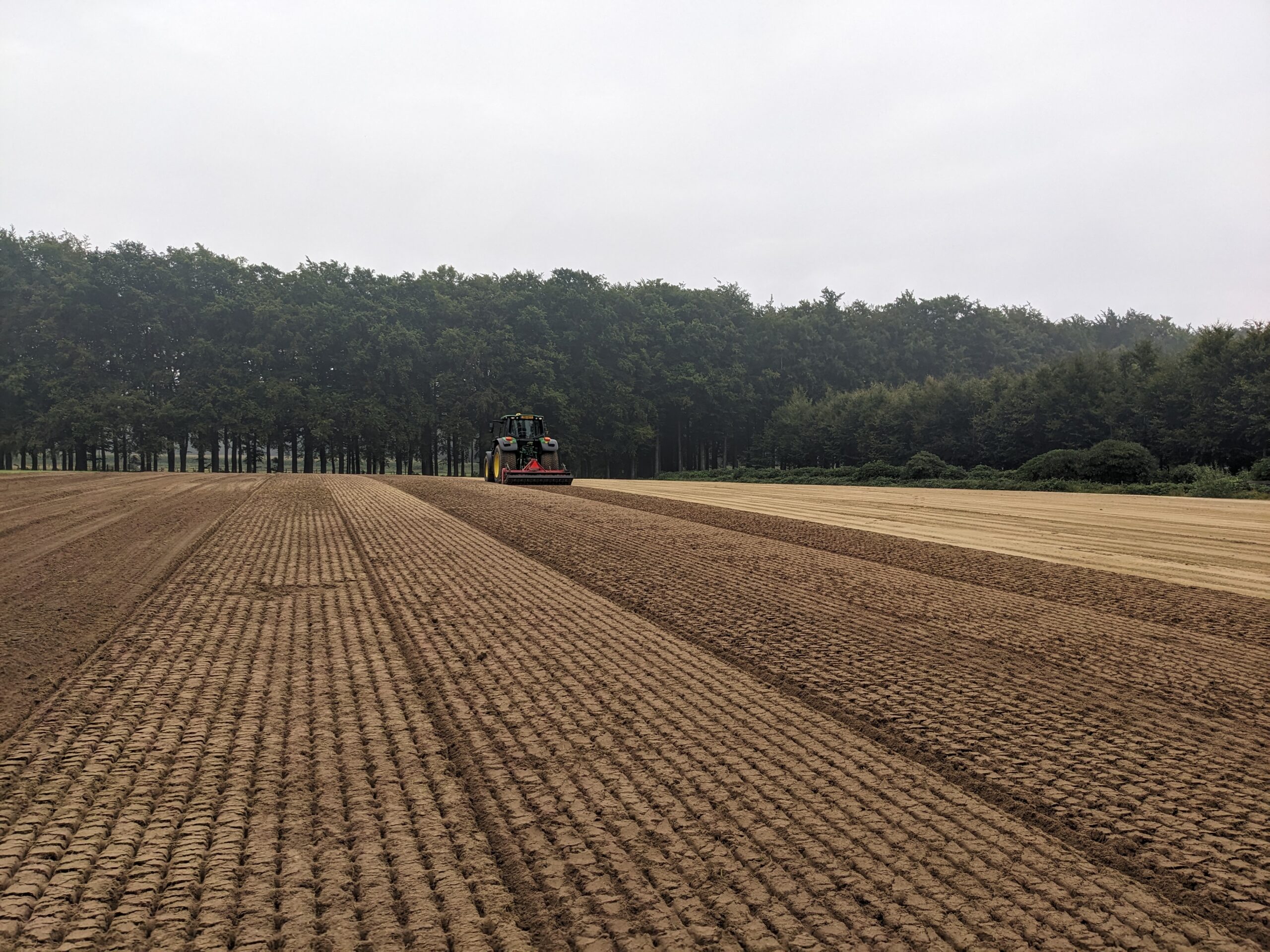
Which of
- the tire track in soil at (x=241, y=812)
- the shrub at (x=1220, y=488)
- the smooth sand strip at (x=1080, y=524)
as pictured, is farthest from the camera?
the shrub at (x=1220, y=488)

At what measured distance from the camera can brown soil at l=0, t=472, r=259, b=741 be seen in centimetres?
457

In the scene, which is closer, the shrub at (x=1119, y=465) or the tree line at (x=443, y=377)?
the shrub at (x=1119, y=465)

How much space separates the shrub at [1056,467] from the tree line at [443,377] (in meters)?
11.3

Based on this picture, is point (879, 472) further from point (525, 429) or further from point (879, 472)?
point (525, 429)

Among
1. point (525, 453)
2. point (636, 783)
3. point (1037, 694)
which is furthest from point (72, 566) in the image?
point (525, 453)

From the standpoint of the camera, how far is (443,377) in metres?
54.2

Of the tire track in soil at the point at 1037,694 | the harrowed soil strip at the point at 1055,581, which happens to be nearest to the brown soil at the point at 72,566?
the tire track in soil at the point at 1037,694

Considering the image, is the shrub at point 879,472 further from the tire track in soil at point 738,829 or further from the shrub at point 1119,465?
the tire track in soil at point 738,829

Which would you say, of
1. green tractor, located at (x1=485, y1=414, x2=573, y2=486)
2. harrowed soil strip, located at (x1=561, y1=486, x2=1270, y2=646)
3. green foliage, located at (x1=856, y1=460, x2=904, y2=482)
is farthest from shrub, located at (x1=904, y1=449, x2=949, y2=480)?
harrowed soil strip, located at (x1=561, y1=486, x2=1270, y2=646)

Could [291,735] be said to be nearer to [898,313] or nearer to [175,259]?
[175,259]

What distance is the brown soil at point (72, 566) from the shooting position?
15.0ft

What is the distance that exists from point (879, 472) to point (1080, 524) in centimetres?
1685

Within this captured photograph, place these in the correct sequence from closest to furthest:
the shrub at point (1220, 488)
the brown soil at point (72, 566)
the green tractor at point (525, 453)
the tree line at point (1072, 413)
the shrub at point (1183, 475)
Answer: the brown soil at point (72, 566)
the shrub at point (1220, 488)
the shrub at point (1183, 475)
the green tractor at point (525, 453)
the tree line at point (1072, 413)

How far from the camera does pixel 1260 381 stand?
2712cm
